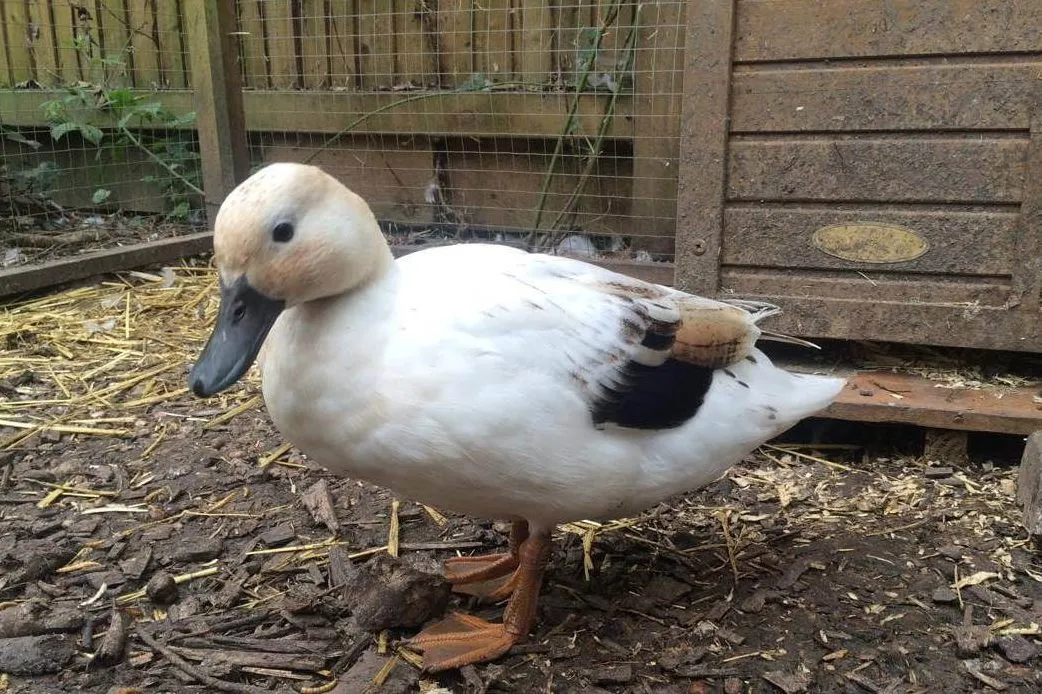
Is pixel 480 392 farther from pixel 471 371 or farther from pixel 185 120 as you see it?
pixel 185 120

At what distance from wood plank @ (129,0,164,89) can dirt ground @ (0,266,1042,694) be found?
3.52 meters

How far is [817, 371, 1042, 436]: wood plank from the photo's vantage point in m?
2.76

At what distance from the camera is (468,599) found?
7.66 ft

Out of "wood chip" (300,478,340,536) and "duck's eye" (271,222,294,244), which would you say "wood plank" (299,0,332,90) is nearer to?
"wood chip" (300,478,340,536)

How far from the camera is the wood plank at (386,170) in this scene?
511 cm

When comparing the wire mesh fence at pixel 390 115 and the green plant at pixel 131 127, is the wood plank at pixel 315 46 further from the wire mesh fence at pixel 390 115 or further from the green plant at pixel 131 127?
the green plant at pixel 131 127

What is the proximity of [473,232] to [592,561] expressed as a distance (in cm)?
287

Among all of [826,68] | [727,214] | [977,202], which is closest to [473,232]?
[727,214]

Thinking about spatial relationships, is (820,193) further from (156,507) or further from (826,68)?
(156,507)

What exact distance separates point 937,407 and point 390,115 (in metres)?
3.48

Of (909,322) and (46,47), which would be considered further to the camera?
(46,47)

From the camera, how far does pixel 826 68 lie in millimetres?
2828

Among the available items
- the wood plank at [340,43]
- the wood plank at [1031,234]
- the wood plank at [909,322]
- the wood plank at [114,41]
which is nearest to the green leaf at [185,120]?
the wood plank at [114,41]

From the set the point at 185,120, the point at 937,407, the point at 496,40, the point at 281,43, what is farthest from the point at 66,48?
the point at 937,407
